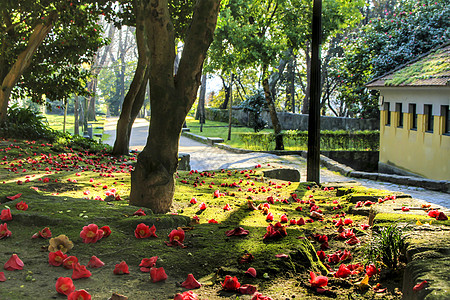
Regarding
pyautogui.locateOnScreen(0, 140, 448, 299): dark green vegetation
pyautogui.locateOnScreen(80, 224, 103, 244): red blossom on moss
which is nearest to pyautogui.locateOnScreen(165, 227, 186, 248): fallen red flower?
pyautogui.locateOnScreen(0, 140, 448, 299): dark green vegetation

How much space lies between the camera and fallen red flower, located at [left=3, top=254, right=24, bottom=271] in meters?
3.08

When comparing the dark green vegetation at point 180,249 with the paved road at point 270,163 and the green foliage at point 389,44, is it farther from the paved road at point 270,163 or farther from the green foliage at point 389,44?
the green foliage at point 389,44

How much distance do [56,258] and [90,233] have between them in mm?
466

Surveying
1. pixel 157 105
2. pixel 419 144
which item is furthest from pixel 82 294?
pixel 419 144

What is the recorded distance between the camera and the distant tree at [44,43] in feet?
40.8

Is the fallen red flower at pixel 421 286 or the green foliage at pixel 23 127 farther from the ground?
the green foliage at pixel 23 127

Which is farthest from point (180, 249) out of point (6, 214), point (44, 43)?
point (44, 43)

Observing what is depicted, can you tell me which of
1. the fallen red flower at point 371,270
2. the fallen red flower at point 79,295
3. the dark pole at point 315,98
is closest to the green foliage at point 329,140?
the dark pole at point 315,98

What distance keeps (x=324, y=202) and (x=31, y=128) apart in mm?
10379

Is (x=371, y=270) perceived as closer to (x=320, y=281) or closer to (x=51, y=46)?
(x=320, y=281)

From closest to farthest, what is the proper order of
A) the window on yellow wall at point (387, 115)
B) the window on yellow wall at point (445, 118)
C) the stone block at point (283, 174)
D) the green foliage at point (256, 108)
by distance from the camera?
the stone block at point (283, 174), the window on yellow wall at point (445, 118), the window on yellow wall at point (387, 115), the green foliage at point (256, 108)

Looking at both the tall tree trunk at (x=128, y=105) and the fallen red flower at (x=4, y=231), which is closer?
the fallen red flower at (x=4, y=231)

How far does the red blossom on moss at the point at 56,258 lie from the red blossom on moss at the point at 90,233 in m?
0.41

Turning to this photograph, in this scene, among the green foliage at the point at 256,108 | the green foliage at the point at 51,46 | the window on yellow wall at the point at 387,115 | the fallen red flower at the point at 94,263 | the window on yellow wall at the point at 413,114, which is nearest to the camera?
the fallen red flower at the point at 94,263
